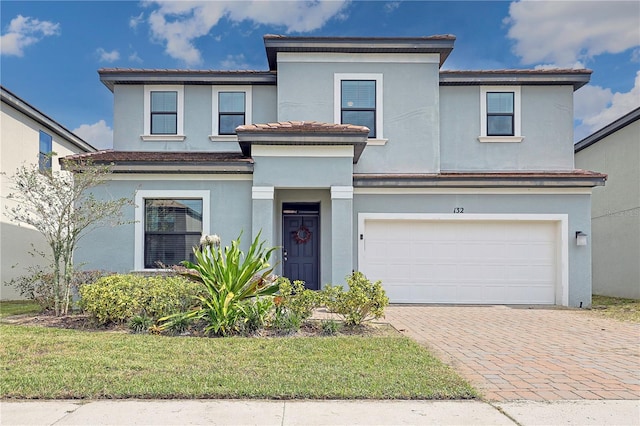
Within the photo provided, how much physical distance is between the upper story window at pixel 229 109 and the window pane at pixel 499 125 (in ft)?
24.2

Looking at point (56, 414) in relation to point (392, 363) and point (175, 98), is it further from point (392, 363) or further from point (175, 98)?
point (175, 98)

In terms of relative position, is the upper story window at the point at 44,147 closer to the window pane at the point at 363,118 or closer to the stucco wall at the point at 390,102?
the stucco wall at the point at 390,102

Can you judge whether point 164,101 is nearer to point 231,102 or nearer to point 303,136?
point 231,102

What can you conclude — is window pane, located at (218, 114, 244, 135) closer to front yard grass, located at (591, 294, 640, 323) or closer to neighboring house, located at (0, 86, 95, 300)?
neighboring house, located at (0, 86, 95, 300)

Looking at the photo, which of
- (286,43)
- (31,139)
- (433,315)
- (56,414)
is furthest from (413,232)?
(31,139)

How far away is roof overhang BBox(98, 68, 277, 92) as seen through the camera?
14.0m

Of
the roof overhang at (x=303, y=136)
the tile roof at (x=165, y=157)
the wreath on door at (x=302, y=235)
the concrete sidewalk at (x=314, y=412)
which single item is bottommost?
the concrete sidewalk at (x=314, y=412)

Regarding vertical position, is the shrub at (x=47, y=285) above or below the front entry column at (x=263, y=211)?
below

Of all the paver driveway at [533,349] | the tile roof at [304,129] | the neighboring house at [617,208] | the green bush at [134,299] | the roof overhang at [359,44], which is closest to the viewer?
the paver driveway at [533,349]

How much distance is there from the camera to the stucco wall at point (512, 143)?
14227 mm

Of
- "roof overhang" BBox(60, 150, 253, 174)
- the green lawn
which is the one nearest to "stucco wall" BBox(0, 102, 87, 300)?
"roof overhang" BBox(60, 150, 253, 174)

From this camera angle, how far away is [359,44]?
1354 cm

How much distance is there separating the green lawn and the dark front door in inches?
237

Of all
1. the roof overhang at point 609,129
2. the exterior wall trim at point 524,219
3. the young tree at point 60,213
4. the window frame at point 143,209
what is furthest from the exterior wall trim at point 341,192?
the roof overhang at point 609,129
